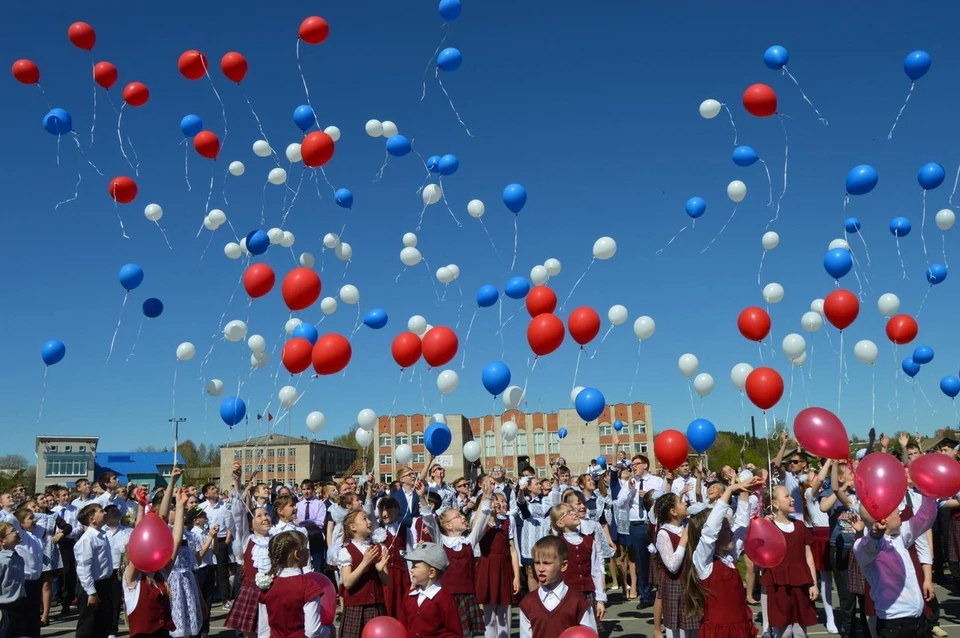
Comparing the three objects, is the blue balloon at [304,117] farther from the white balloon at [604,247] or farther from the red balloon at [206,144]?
the white balloon at [604,247]

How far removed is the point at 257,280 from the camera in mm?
9375

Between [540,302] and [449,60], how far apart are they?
3545 mm

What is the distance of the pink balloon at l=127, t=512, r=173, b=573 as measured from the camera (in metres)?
4.90

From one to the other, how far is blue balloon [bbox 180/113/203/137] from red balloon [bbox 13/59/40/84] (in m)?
1.87

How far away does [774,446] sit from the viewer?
31.3m

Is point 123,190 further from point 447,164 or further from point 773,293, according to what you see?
point 773,293

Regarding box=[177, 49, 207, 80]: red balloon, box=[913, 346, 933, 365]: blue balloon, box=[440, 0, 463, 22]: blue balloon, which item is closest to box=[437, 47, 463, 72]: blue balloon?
box=[440, 0, 463, 22]: blue balloon

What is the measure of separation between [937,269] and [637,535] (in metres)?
6.81

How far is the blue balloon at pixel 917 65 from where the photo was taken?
938 centimetres

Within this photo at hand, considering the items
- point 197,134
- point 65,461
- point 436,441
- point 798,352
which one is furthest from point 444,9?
point 65,461

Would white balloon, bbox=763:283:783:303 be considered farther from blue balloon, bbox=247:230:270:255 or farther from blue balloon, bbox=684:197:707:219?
blue balloon, bbox=247:230:270:255

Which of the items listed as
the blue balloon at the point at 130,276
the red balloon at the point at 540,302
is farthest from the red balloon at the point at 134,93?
the red balloon at the point at 540,302

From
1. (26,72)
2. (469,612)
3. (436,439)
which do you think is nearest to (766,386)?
(436,439)

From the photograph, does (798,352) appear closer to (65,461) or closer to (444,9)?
(444,9)
